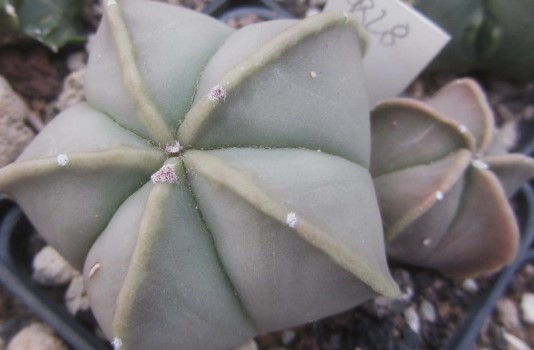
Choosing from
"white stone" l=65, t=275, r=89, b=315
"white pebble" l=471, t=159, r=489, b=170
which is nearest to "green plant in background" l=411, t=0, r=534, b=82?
"white pebble" l=471, t=159, r=489, b=170

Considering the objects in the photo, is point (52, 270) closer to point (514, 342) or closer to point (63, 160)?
point (63, 160)

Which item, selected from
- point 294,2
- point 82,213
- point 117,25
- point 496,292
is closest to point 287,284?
point 82,213

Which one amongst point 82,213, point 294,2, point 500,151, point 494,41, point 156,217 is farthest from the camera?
point 294,2

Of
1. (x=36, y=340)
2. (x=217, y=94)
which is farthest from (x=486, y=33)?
(x=36, y=340)

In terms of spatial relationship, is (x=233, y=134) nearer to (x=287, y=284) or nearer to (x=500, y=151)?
(x=287, y=284)

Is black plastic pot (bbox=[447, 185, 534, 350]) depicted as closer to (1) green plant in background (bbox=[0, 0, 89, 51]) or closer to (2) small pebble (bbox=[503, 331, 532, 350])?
(2) small pebble (bbox=[503, 331, 532, 350])

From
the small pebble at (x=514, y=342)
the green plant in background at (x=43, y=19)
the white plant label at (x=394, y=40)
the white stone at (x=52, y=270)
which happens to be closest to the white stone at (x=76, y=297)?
the white stone at (x=52, y=270)

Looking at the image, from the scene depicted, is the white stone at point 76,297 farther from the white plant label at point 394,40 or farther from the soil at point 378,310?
the white plant label at point 394,40
